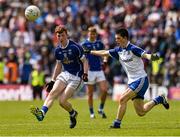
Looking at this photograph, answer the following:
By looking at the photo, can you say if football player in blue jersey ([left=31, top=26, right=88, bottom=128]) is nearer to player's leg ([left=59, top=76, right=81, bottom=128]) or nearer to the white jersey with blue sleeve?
player's leg ([left=59, top=76, right=81, bottom=128])

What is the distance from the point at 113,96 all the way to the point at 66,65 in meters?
18.0

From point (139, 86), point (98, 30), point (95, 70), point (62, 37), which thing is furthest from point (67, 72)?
point (98, 30)

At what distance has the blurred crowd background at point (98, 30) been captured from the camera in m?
37.2

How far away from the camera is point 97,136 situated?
53.4 feet

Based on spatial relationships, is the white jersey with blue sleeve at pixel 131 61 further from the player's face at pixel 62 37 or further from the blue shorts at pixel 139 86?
the player's face at pixel 62 37

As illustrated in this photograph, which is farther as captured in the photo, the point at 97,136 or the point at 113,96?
the point at 113,96

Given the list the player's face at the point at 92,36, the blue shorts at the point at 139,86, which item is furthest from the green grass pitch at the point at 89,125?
the player's face at the point at 92,36

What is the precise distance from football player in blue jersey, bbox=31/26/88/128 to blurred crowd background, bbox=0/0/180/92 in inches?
682

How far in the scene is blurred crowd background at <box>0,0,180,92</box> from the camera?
37.2 meters

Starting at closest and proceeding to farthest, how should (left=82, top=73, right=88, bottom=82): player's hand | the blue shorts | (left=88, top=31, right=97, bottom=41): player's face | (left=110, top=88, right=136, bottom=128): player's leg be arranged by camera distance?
(left=110, top=88, right=136, bottom=128): player's leg
the blue shorts
(left=82, top=73, right=88, bottom=82): player's hand
(left=88, top=31, right=97, bottom=41): player's face

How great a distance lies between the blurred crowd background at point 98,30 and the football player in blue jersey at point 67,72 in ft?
56.8

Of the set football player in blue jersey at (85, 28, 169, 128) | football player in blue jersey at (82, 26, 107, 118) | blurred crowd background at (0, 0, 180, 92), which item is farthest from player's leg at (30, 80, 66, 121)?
blurred crowd background at (0, 0, 180, 92)

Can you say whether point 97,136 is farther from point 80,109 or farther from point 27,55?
point 27,55

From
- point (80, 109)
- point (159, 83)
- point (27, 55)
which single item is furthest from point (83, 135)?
point (27, 55)
